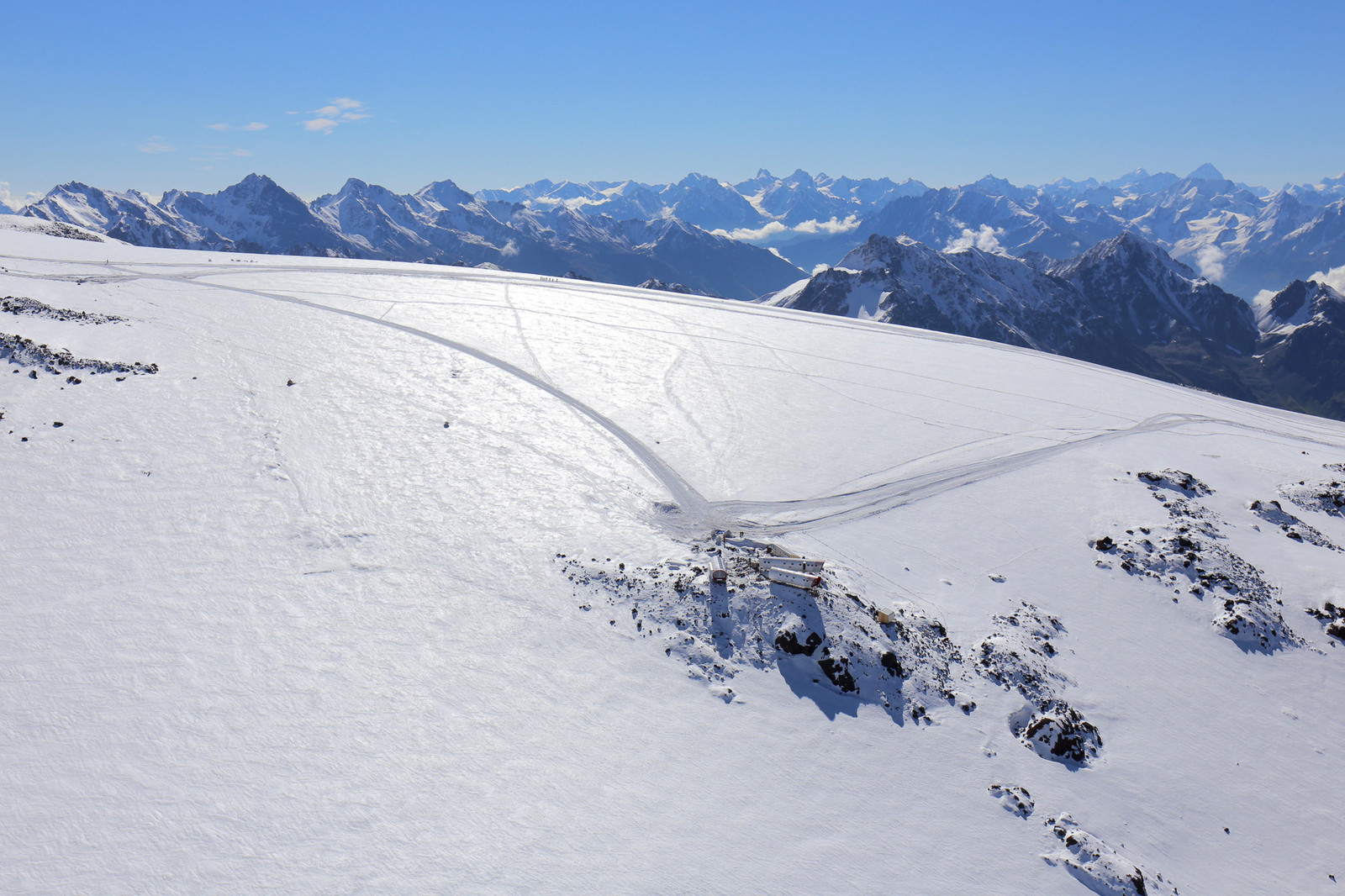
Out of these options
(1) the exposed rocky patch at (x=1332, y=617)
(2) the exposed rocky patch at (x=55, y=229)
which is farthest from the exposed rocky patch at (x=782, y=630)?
(2) the exposed rocky patch at (x=55, y=229)

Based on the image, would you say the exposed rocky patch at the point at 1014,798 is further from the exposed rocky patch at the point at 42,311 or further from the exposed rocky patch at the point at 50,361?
the exposed rocky patch at the point at 42,311

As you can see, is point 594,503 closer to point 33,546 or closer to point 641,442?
point 641,442

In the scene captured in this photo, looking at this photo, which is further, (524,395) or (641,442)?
(524,395)

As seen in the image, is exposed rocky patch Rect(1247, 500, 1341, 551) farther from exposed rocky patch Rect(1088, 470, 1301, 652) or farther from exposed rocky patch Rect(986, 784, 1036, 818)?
exposed rocky patch Rect(986, 784, 1036, 818)

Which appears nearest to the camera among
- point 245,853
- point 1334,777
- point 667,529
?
point 245,853

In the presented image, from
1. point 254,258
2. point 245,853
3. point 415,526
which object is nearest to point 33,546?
point 415,526

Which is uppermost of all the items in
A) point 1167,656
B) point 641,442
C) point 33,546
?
point 641,442

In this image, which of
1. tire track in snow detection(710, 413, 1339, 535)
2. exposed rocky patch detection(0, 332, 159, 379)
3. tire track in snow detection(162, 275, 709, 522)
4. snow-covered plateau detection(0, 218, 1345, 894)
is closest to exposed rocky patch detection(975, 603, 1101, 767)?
Answer: snow-covered plateau detection(0, 218, 1345, 894)
